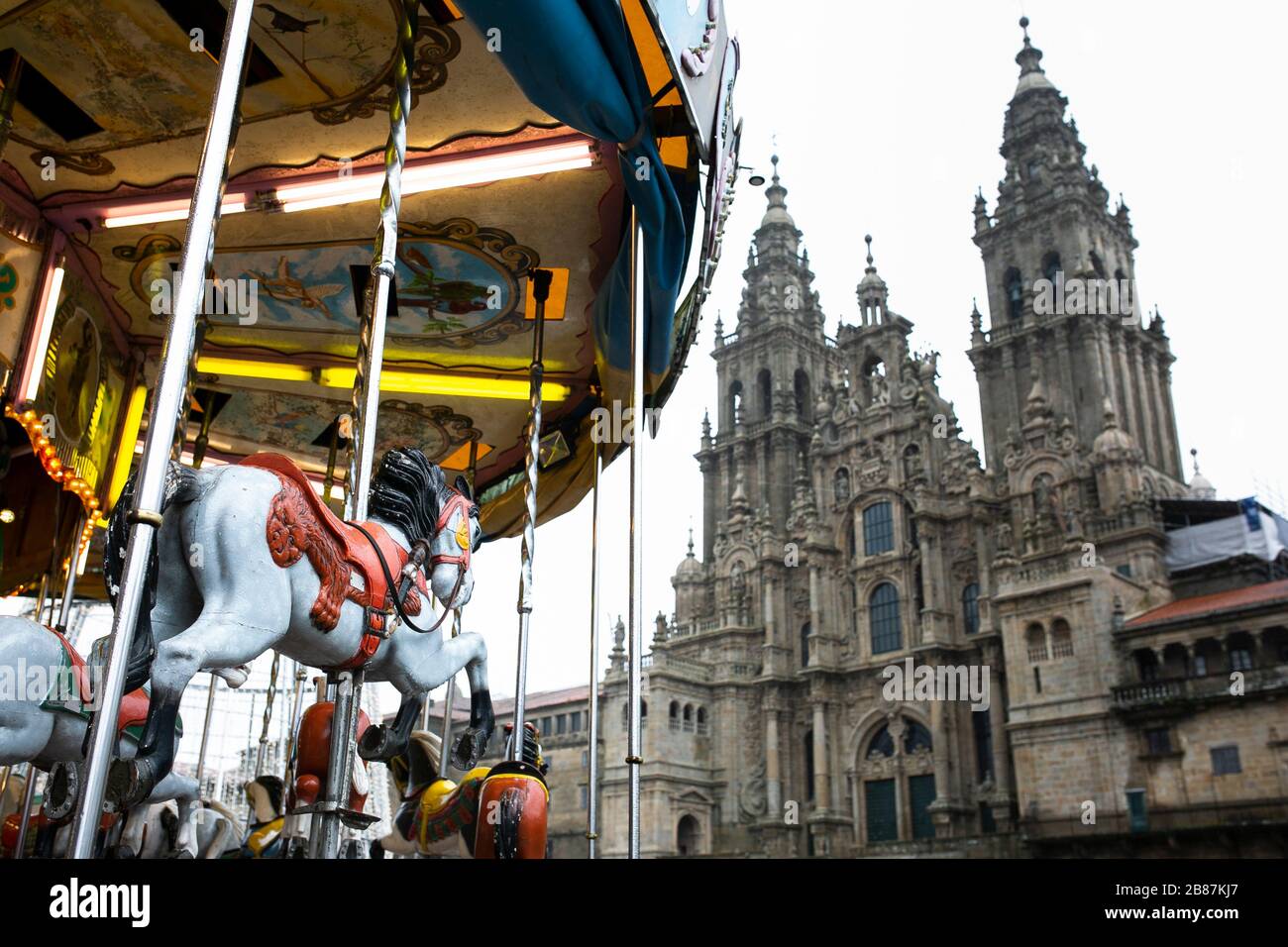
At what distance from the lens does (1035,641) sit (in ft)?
91.0

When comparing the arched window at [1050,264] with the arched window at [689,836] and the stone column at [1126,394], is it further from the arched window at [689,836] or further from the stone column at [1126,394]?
the arched window at [689,836]

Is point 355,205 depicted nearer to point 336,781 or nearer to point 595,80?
point 595,80

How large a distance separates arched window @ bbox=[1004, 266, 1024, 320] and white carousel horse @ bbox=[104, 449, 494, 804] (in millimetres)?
37059

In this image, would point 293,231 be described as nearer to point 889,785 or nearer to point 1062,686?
point 1062,686

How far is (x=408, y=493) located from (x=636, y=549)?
6.14ft

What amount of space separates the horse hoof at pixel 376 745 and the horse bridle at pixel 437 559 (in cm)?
60

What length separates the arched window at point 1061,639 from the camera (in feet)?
88.4

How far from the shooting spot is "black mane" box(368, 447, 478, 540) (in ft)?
14.5

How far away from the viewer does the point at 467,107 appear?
632 cm

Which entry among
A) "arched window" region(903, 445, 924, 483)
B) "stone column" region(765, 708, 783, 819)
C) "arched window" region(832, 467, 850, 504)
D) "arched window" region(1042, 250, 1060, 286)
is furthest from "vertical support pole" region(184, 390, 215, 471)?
"arched window" region(1042, 250, 1060, 286)

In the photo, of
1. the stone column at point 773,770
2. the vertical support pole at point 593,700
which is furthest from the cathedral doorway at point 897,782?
the vertical support pole at point 593,700

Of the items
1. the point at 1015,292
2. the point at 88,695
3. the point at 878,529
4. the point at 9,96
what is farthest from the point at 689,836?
the point at 88,695
